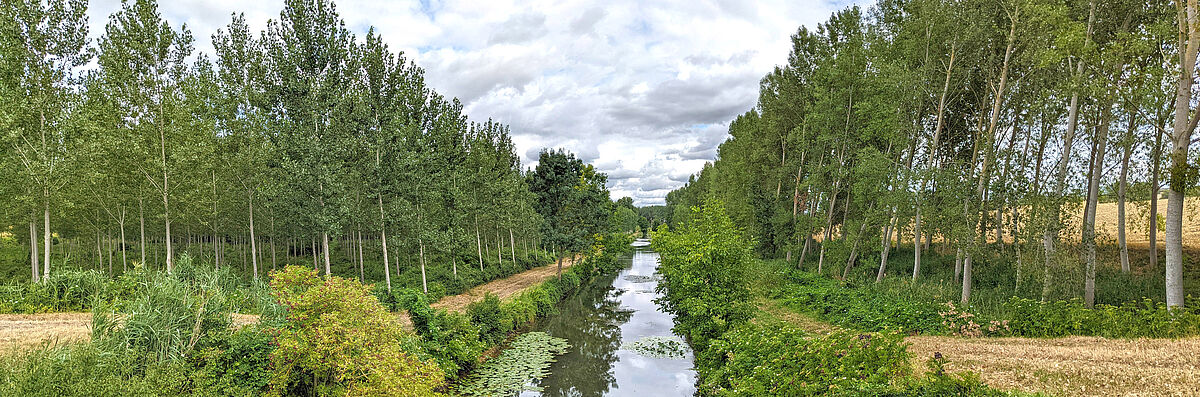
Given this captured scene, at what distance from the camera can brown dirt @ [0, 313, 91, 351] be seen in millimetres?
9848

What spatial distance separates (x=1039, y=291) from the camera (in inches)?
649

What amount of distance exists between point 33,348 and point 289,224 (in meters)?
23.8

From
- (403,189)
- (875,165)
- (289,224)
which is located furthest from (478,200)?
(875,165)

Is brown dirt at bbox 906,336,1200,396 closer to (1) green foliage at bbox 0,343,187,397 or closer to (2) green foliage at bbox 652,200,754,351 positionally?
(2) green foliage at bbox 652,200,754,351

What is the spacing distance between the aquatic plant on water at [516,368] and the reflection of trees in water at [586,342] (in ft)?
1.51

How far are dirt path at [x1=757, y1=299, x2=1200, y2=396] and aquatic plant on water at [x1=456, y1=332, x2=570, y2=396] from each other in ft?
36.5

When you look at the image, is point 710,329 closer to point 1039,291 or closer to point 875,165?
point 875,165

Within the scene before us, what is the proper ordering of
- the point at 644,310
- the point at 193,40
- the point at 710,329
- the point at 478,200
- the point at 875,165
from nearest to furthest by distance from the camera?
the point at 710,329 → the point at 875,165 → the point at 193,40 → the point at 644,310 → the point at 478,200

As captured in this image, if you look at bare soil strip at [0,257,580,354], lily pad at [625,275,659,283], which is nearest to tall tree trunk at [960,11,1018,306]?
bare soil strip at [0,257,580,354]

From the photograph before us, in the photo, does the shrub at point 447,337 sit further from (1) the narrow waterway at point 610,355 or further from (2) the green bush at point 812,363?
(2) the green bush at point 812,363

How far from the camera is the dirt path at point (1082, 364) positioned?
22.7ft

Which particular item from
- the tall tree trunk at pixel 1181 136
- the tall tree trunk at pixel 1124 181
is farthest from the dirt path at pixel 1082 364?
the tall tree trunk at pixel 1124 181

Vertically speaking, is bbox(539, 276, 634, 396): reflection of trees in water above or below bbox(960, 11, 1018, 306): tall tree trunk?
below

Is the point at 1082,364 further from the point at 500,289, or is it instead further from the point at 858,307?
the point at 500,289
